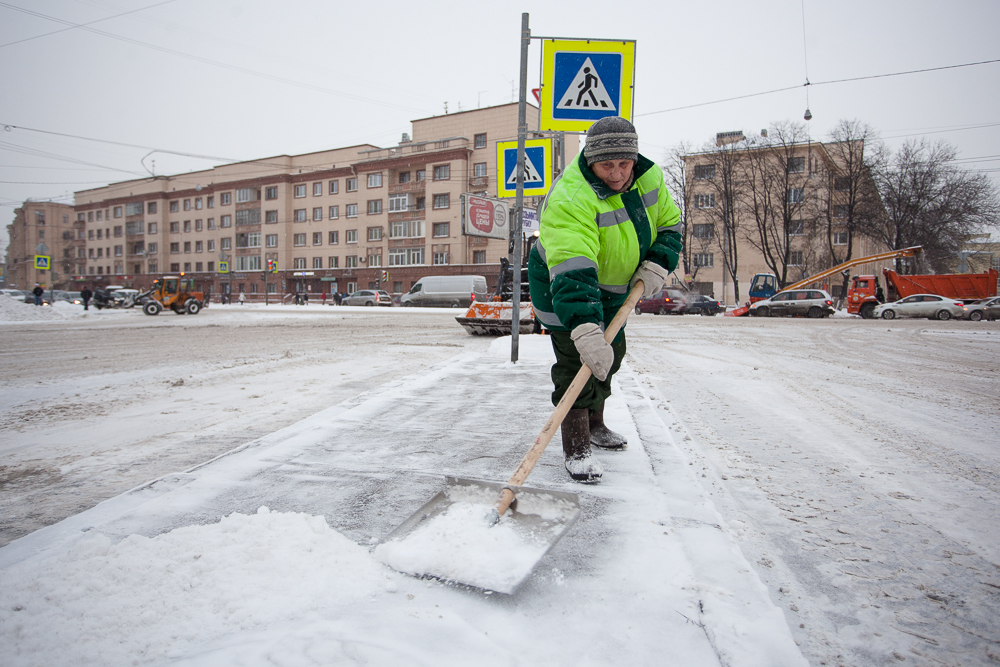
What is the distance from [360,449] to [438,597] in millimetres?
1551

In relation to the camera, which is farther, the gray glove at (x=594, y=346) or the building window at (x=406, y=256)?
the building window at (x=406, y=256)

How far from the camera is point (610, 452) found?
9.73ft

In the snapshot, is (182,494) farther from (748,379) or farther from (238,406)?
(748,379)

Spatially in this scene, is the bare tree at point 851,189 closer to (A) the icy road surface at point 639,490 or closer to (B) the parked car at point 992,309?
(B) the parked car at point 992,309

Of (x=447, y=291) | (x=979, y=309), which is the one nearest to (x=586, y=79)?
(x=979, y=309)

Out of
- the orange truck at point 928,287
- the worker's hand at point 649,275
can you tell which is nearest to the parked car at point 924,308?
the orange truck at point 928,287

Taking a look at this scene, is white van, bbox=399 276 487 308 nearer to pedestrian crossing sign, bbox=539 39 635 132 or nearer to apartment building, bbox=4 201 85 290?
pedestrian crossing sign, bbox=539 39 635 132

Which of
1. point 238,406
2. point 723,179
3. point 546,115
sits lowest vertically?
point 238,406

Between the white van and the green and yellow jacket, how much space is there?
1272 inches

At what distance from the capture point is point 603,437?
3.02 metres

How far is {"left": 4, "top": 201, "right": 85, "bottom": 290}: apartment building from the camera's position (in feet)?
247

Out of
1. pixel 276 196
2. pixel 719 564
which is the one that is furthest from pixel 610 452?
pixel 276 196

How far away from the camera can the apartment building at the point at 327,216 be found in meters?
45.8

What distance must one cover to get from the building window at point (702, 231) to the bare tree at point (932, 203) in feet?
40.6
